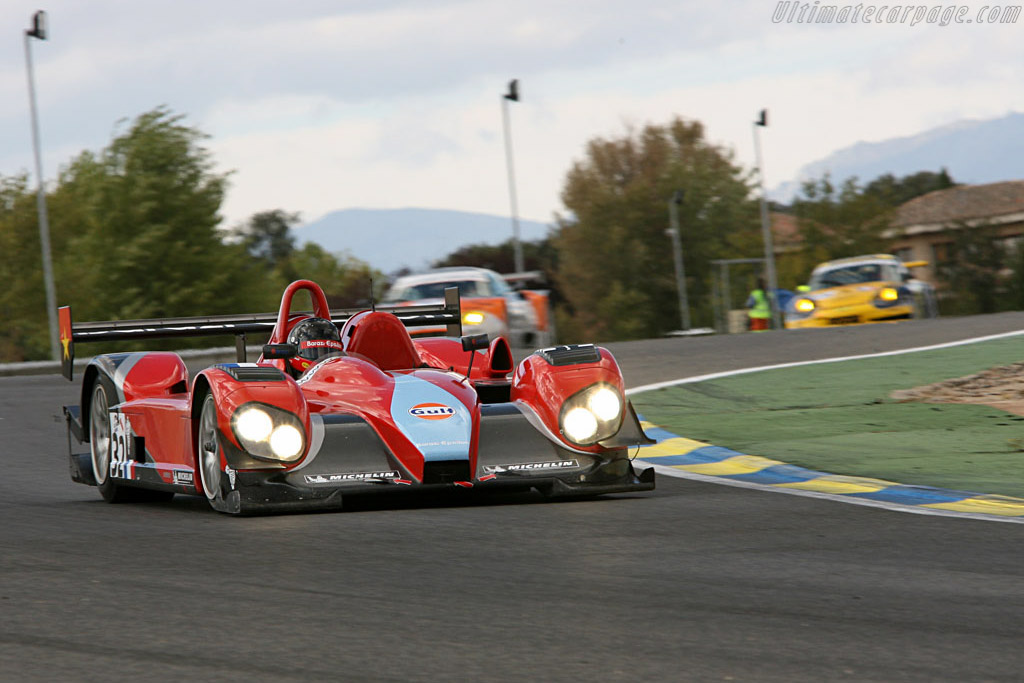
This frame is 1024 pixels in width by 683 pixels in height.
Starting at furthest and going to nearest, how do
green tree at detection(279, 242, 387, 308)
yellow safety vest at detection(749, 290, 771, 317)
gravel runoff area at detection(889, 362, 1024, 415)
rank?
green tree at detection(279, 242, 387, 308) < yellow safety vest at detection(749, 290, 771, 317) < gravel runoff area at detection(889, 362, 1024, 415)

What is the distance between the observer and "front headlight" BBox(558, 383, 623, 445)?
290 inches

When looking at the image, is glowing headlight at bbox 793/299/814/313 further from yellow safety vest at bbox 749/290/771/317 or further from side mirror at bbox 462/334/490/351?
side mirror at bbox 462/334/490/351

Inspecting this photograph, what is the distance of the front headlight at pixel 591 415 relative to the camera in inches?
290

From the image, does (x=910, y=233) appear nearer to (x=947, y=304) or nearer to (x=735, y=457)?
(x=947, y=304)

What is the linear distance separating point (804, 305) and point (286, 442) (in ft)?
68.0

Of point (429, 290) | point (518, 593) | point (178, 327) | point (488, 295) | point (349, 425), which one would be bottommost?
point (518, 593)

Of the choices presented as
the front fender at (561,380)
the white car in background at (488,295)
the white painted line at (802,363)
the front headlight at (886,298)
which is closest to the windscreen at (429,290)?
the white car in background at (488,295)

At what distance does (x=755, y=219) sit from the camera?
74438 mm

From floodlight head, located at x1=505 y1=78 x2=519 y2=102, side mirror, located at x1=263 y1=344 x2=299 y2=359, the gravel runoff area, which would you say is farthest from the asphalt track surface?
floodlight head, located at x1=505 y1=78 x2=519 y2=102

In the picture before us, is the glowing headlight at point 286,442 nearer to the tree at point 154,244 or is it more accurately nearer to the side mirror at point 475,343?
the side mirror at point 475,343

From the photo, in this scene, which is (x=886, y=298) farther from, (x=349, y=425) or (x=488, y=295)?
(x=349, y=425)

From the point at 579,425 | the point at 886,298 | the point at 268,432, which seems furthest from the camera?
the point at 886,298

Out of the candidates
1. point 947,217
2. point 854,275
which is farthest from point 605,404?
point 947,217

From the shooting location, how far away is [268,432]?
687 centimetres
